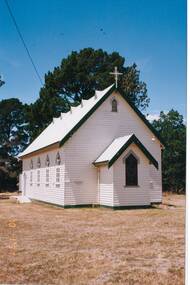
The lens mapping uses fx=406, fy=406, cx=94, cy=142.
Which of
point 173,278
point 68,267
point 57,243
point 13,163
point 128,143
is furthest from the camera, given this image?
point 13,163

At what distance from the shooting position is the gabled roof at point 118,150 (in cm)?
2267

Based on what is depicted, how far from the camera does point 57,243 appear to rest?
35.8 feet

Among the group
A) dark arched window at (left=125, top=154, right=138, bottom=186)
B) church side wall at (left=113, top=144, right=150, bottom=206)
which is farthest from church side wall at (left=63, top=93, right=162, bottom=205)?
dark arched window at (left=125, top=154, right=138, bottom=186)

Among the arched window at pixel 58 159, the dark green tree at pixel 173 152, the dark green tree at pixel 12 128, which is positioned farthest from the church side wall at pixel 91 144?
the dark green tree at pixel 12 128

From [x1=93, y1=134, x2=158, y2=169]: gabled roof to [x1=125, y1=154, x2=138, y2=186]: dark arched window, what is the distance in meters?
0.77

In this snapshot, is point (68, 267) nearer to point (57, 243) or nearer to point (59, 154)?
point (57, 243)

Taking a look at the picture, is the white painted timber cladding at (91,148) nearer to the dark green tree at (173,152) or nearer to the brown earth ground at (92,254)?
the brown earth ground at (92,254)

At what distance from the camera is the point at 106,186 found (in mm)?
23844

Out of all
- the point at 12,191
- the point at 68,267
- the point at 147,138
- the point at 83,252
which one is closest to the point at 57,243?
the point at 83,252

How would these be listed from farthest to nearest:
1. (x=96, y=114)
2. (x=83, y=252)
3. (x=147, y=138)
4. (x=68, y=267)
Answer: (x=147, y=138)
(x=96, y=114)
(x=83, y=252)
(x=68, y=267)

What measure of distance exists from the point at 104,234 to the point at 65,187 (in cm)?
1168

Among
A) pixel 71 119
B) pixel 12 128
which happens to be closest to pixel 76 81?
pixel 12 128

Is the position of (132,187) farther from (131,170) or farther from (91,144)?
(91,144)

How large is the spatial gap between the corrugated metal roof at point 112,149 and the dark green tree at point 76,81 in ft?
88.0
